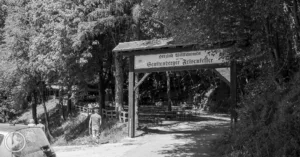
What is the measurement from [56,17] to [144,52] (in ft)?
28.0

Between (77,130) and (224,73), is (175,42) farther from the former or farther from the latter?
(77,130)

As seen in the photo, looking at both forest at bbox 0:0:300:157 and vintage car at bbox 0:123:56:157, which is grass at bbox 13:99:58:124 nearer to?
forest at bbox 0:0:300:157

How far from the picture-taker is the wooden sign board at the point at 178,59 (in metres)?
13.3

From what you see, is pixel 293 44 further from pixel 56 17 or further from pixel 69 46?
pixel 56 17

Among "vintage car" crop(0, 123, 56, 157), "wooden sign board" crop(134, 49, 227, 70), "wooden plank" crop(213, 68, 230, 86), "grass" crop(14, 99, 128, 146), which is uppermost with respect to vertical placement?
"wooden sign board" crop(134, 49, 227, 70)

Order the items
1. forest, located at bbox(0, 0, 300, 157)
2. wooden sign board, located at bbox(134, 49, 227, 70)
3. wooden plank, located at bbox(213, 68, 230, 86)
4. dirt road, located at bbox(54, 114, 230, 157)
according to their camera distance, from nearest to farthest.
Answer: forest, located at bbox(0, 0, 300, 157) < dirt road, located at bbox(54, 114, 230, 157) < wooden plank, located at bbox(213, 68, 230, 86) < wooden sign board, located at bbox(134, 49, 227, 70)

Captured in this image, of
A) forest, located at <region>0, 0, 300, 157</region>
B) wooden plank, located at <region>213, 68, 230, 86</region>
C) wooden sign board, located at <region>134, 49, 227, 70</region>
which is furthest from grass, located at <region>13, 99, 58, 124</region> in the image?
wooden plank, located at <region>213, 68, 230, 86</region>

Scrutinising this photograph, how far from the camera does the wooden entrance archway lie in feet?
42.1

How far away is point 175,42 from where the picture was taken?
13750 millimetres

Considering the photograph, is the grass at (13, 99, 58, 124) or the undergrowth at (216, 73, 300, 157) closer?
the undergrowth at (216, 73, 300, 157)

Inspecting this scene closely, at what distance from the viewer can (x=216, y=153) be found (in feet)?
34.1

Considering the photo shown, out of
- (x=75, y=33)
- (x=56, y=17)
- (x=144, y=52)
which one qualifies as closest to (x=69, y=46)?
(x=75, y=33)

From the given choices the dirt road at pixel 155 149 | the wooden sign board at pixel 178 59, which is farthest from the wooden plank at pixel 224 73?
the dirt road at pixel 155 149

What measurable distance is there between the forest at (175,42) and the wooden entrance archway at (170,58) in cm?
62
